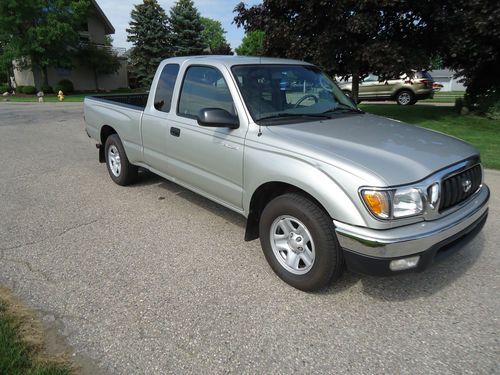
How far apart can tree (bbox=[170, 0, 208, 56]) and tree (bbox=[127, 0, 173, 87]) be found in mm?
1033

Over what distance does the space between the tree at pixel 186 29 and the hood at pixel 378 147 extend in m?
36.1

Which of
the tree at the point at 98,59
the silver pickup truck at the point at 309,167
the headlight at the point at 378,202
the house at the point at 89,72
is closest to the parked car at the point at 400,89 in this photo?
the silver pickup truck at the point at 309,167

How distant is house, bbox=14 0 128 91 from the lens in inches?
1403

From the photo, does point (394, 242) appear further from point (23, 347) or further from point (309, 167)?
point (23, 347)

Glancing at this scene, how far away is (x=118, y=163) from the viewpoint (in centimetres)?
587

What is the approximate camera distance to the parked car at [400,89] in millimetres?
18656

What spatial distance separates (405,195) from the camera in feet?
8.46

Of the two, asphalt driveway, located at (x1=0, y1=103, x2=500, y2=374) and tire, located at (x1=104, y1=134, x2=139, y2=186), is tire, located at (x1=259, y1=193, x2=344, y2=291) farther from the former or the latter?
tire, located at (x1=104, y1=134, x2=139, y2=186)

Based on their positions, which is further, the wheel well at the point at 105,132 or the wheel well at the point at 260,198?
the wheel well at the point at 105,132

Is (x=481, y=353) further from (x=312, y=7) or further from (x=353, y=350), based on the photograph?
(x=312, y=7)

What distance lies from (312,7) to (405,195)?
30.0 feet

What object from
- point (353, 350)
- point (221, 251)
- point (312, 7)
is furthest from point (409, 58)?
point (353, 350)

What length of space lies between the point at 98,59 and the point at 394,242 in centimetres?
3871

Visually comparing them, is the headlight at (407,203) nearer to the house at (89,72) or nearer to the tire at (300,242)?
the tire at (300,242)
